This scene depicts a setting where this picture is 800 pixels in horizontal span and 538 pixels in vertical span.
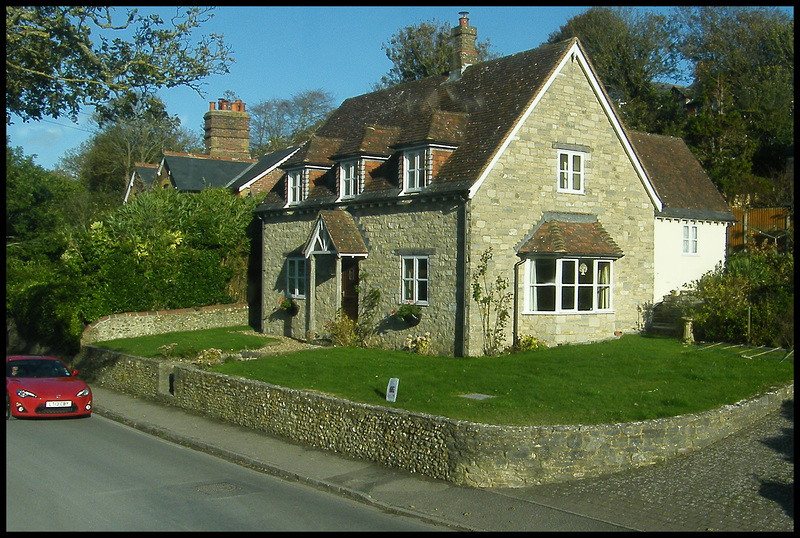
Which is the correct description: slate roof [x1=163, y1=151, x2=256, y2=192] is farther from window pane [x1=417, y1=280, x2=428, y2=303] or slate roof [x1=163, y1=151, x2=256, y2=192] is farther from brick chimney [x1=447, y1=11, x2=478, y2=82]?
window pane [x1=417, y1=280, x2=428, y2=303]

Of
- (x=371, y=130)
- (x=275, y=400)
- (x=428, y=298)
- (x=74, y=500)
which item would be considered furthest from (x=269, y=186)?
(x=74, y=500)

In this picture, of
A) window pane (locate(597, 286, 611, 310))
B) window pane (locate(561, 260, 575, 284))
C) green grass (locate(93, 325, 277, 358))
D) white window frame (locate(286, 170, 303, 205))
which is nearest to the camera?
window pane (locate(561, 260, 575, 284))

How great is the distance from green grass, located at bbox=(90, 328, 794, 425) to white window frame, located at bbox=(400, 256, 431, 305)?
1836mm

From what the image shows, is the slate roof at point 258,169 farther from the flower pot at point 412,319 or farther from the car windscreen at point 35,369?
the car windscreen at point 35,369

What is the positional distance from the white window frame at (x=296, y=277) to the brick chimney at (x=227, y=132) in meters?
17.5

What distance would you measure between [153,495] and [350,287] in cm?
1502

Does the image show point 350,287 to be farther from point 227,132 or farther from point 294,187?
point 227,132

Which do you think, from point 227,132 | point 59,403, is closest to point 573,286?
point 59,403

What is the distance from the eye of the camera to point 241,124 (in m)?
45.4

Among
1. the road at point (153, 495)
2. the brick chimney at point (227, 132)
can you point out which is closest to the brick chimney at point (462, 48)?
the road at point (153, 495)

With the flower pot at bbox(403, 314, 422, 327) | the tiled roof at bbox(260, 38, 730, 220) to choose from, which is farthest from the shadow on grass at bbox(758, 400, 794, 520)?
the flower pot at bbox(403, 314, 422, 327)

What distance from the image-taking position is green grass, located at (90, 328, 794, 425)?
47.7ft

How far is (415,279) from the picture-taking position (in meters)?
23.8

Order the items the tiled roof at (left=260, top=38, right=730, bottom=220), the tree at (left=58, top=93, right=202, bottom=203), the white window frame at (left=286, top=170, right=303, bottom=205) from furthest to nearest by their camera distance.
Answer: the tree at (left=58, top=93, right=202, bottom=203) → the white window frame at (left=286, top=170, right=303, bottom=205) → the tiled roof at (left=260, top=38, right=730, bottom=220)
